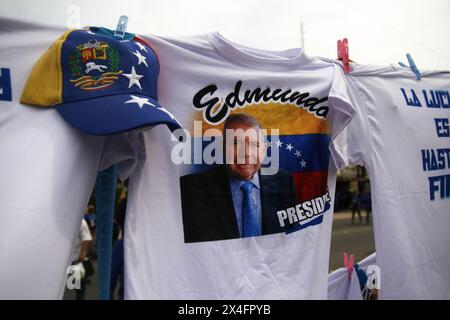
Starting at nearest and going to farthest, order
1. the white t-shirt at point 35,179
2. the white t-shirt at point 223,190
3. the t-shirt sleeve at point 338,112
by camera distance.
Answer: the white t-shirt at point 35,179 < the white t-shirt at point 223,190 < the t-shirt sleeve at point 338,112

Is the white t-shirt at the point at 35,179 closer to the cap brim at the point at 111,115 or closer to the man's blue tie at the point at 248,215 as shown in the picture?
the cap brim at the point at 111,115

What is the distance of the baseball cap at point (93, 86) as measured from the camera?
120 cm

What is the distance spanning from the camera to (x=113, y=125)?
3.90ft

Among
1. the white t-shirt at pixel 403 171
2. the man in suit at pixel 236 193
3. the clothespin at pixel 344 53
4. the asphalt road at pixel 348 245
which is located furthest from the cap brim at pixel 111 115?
the asphalt road at pixel 348 245

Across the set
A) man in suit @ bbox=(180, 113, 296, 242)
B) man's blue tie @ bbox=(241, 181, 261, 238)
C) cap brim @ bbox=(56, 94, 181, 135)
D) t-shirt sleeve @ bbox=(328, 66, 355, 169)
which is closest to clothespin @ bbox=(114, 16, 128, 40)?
cap brim @ bbox=(56, 94, 181, 135)

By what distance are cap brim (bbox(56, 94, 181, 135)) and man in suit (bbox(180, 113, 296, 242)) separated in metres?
0.36

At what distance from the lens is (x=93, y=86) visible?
1.24m

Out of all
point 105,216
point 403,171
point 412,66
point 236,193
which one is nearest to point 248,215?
point 236,193

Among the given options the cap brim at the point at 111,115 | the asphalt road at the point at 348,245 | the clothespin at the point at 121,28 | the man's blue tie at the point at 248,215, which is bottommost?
the asphalt road at the point at 348,245

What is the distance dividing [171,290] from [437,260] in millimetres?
1456

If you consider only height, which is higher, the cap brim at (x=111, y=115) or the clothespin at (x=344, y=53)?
the clothespin at (x=344, y=53)

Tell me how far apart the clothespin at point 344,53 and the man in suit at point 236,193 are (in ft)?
1.96
